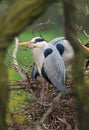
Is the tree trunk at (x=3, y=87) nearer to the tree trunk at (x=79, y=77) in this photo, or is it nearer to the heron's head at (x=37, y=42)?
the tree trunk at (x=79, y=77)

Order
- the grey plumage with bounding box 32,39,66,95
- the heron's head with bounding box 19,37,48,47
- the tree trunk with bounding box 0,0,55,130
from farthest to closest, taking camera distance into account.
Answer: the heron's head with bounding box 19,37,48,47, the grey plumage with bounding box 32,39,66,95, the tree trunk with bounding box 0,0,55,130

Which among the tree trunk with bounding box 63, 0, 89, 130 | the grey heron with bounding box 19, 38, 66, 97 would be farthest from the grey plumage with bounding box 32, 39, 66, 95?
the tree trunk with bounding box 63, 0, 89, 130

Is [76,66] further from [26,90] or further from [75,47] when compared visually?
[26,90]

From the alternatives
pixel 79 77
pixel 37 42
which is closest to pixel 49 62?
pixel 37 42

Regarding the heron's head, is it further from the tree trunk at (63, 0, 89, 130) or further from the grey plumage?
the tree trunk at (63, 0, 89, 130)

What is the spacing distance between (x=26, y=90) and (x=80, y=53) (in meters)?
2.39

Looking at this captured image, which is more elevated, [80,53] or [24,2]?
[24,2]

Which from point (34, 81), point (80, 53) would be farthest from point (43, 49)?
point (80, 53)

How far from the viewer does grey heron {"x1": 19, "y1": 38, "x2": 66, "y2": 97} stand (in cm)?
504

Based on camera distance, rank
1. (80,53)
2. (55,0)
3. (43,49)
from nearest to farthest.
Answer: (55,0) < (80,53) < (43,49)

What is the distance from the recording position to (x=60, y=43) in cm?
557

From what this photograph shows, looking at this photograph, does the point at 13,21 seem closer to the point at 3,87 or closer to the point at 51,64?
the point at 3,87

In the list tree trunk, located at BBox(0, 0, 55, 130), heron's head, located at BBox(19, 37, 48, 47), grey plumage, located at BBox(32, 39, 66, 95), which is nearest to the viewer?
tree trunk, located at BBox(0, 0, 55, 130)

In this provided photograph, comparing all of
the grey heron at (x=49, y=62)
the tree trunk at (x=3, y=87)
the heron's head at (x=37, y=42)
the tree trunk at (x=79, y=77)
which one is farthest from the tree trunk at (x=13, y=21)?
the heron's head at (x=37, y=42)
